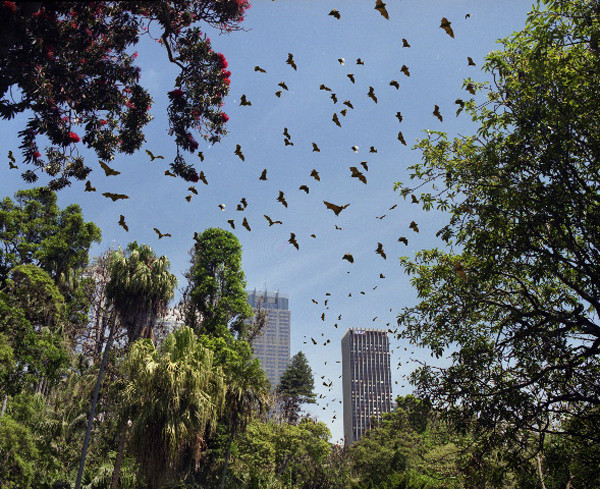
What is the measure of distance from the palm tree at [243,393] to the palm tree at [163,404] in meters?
4.15

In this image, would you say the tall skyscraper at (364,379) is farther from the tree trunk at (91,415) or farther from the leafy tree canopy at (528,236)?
the leafy tree canopy at (528,236)

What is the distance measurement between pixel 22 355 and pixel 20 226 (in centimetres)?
1065

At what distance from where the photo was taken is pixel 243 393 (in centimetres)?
2469

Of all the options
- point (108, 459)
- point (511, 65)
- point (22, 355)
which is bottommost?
point (108, 459)

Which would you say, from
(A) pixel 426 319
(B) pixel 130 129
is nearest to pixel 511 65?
(A) pixel 426 319

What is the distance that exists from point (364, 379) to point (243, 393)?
530 feet

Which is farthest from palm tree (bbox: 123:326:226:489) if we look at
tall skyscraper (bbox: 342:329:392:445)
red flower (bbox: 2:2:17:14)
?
tall skyscraper (bbox: 342:329:392:445)

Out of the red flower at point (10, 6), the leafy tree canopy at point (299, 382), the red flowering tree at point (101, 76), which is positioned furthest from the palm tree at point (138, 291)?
the leafy tree canopy at point (299, 382)

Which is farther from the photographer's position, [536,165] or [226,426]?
[226,426]

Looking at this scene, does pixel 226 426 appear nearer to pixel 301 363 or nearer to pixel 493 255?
pixel 493 255

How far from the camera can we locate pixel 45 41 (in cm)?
754

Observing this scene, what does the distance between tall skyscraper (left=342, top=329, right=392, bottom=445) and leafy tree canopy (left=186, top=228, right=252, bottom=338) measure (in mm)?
148860

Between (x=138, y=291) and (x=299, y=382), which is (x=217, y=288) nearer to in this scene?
(x=138, y=291)

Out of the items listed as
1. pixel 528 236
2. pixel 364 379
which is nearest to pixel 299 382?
pixel 528 236
